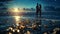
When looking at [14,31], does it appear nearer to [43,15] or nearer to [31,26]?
[31,26]

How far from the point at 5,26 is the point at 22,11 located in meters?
0.37

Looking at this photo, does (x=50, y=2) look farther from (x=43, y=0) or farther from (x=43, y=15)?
(x=43, y=15)

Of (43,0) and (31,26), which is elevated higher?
(43,0)

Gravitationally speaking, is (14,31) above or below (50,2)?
below

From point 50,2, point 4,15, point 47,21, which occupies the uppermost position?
point 50,2

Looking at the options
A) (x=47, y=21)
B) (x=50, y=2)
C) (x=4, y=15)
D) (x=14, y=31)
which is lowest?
(x=14, y=31)

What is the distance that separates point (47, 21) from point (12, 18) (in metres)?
0.57

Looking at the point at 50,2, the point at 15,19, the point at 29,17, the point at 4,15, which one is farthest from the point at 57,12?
the point at 4,15

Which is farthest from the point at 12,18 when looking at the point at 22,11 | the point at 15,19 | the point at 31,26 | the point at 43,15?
the point at 43,15

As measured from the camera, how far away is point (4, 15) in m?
2.00

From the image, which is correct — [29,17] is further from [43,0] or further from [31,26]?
[43,0]

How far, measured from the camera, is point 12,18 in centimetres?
200

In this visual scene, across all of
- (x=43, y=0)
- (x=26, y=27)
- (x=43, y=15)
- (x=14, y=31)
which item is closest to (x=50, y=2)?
(x=43, y=0)

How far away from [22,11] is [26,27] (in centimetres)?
27
